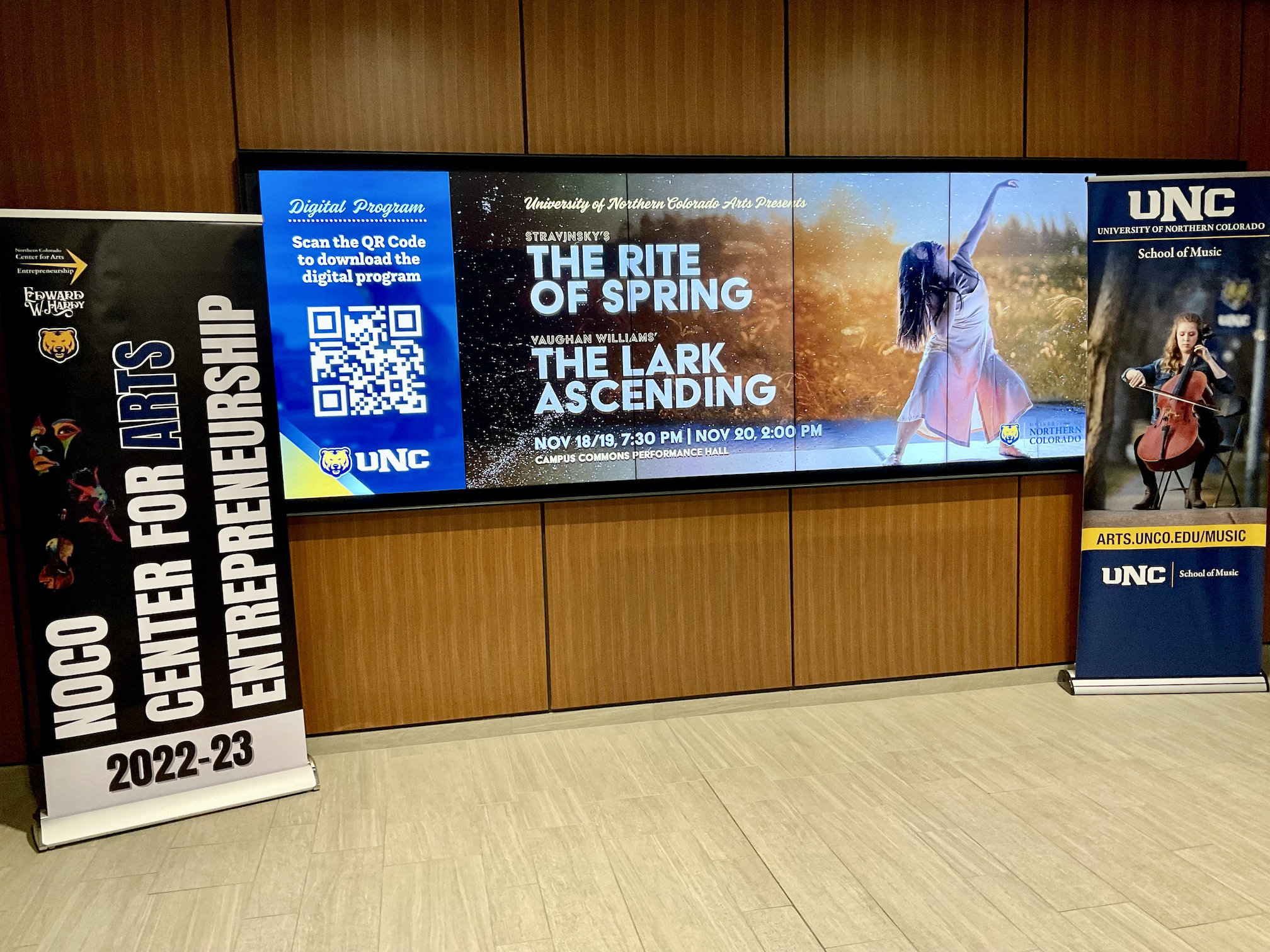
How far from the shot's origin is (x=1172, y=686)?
4.44m

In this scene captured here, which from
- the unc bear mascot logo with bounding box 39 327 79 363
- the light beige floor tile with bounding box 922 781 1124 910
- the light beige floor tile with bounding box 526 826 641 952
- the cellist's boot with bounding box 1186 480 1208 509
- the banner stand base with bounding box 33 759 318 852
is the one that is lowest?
the light beige floor tile with bounding box 526 826 641 952

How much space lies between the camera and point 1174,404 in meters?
4.35

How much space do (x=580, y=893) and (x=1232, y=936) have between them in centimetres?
179

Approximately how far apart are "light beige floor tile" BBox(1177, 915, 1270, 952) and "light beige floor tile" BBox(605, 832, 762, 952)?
1160mm

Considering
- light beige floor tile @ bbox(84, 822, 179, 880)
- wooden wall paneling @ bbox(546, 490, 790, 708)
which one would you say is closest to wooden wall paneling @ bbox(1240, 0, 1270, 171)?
wooden wall paneling @ bbox(546, 490, 790, 708)

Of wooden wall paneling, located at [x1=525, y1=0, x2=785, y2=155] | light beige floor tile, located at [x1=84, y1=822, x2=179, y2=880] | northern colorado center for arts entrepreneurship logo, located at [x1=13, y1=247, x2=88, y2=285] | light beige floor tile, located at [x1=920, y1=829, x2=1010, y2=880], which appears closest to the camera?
light beige floor tile, located at [x1=920, y1=829, x2=1010, y2=880]

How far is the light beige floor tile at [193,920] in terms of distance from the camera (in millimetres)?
2723

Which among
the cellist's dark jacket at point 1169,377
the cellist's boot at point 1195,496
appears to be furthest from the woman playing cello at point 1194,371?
the cellist's boot at point 1195,496

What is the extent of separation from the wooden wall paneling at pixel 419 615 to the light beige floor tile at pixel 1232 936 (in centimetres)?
249

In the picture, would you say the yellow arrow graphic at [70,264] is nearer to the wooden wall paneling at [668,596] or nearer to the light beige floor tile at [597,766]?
the wooden wall paneling at [668,596]

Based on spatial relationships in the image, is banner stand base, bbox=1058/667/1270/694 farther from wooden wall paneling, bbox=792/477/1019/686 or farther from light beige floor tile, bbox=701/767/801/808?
light beige floor tile, bbox=701/767/801/808

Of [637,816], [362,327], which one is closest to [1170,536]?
[637,816]

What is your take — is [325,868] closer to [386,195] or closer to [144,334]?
[144,334]

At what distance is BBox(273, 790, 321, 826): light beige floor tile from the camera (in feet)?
11.3
